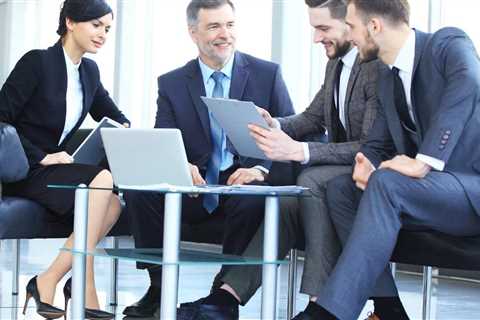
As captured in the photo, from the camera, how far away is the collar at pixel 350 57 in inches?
148

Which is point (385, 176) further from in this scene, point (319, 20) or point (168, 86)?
point (168, 86)

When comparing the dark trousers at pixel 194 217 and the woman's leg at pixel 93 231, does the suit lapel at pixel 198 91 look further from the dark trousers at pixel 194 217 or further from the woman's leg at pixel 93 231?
the woman's leg at pixel 93 231

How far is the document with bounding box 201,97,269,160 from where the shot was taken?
3432 millimetres

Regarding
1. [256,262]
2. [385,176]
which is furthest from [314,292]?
[385,176]

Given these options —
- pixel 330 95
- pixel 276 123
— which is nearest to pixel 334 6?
pixel 330 95

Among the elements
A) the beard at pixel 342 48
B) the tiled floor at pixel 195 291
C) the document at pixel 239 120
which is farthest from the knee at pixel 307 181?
the tiled floor at pixel 195 291

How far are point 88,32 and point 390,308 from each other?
1.74m

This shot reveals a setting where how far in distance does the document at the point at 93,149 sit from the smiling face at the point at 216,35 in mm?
469

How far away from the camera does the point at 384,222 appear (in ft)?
9.67

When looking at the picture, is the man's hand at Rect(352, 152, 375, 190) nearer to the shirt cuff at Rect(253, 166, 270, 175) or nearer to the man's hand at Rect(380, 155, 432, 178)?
the man's hand at Rect(380, 155, 432, 178)

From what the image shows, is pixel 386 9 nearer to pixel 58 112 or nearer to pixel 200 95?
pixel 200 95

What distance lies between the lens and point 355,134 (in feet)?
12.1

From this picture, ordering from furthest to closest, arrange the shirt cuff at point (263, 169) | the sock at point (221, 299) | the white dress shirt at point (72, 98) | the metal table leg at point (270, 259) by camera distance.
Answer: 1. the white dress shirt at point (72, 98)
2. the shirt cuff at point (263, 169)
3. the sock at point (221, 299)
4. the metal table leg at point (270, 259)

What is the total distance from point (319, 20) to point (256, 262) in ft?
3.56
